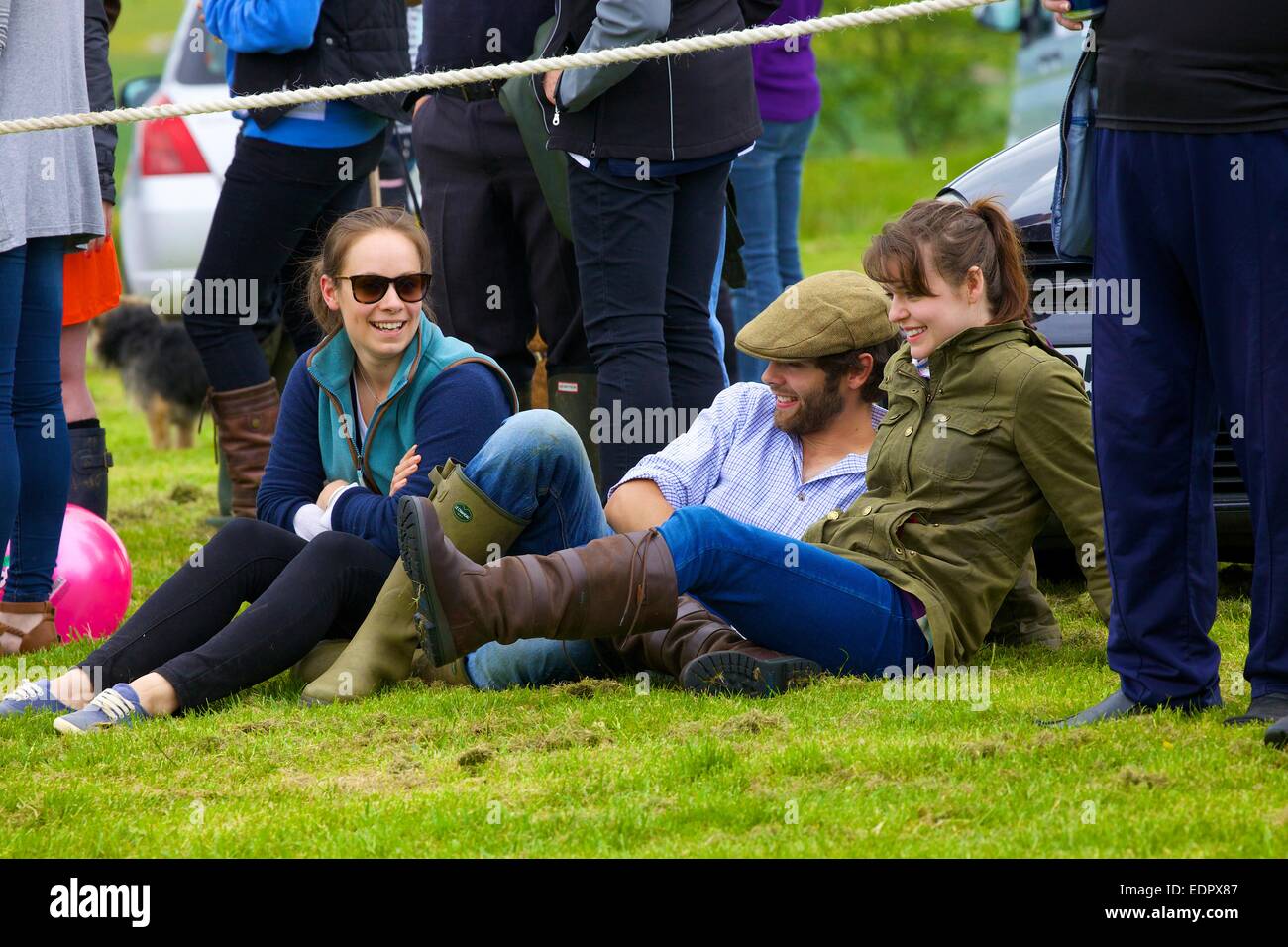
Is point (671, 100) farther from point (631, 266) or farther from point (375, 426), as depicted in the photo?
point (375, 426)

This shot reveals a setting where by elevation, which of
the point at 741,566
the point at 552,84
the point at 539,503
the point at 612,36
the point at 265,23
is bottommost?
the point at 741,566

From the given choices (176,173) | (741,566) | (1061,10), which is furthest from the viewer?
(176,173)

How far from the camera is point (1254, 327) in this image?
126 inches

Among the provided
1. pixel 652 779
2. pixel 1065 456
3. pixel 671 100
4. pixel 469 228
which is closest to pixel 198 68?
pixel 469 228

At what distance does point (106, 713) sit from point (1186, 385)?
7.72 ft

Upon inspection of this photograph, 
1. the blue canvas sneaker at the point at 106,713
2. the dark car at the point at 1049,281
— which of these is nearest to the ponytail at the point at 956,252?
the dark car at the point at 1049,281

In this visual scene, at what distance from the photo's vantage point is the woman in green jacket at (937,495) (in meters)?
3.95

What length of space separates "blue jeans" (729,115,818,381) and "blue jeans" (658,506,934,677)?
3.48 metres

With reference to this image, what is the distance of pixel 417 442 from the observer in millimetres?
4406

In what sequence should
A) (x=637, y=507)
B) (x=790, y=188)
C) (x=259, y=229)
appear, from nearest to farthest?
(x=637, y=507) < (x=259, y=229) < (x=790, y=188)

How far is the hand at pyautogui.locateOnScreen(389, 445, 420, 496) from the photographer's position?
4.34 m

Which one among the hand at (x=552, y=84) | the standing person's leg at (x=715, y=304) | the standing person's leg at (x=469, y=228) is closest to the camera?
the hand at (x=552, y=84)

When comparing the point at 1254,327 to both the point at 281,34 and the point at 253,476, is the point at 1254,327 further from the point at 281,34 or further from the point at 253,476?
the point at 253,476

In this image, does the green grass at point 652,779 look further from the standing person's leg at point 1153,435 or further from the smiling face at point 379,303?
the smiling face at point 379,303
